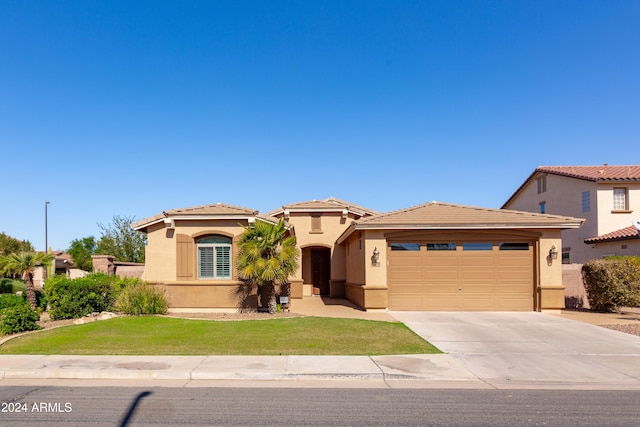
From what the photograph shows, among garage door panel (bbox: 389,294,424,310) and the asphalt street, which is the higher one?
the asphalt street

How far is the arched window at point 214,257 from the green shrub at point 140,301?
5.85 feet

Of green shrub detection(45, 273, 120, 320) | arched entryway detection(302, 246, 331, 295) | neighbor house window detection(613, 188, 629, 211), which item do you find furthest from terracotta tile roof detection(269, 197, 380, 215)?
neighbor house window detection(613, 188, 629, 211)

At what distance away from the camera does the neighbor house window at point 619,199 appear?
976 inches

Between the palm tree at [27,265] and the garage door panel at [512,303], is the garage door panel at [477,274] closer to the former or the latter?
the garage door panel at [512,303]

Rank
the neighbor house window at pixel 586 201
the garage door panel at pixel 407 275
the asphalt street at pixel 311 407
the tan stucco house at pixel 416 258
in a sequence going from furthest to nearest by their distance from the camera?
the neighbor house window at pixel 586 201 → the garage door panel at pixel 407 275 → the tan stucco house at pixel 416 258 → the asphalt street at pixel 311 407

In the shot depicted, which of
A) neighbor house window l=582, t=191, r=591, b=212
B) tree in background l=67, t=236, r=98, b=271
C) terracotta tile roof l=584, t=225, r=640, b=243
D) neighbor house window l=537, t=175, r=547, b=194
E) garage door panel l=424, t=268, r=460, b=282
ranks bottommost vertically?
tree in background l=67, t=236, r=98, b=271

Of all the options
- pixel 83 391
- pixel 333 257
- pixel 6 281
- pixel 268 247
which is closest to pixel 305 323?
pixel 268 247

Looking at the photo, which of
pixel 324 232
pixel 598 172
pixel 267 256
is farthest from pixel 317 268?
pixel 598 172

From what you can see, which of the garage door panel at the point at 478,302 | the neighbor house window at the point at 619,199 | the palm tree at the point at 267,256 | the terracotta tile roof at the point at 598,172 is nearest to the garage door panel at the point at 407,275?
A: the garage door panel at the point at 478,302

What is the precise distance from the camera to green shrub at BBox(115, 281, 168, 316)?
48.9 ft

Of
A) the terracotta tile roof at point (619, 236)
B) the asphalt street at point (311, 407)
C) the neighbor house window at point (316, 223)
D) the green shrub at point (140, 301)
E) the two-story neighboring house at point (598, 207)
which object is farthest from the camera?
the neighbor house window at point (316, 223)

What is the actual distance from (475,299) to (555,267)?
3141 millimetres

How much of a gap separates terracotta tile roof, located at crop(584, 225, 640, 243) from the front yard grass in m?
14.9

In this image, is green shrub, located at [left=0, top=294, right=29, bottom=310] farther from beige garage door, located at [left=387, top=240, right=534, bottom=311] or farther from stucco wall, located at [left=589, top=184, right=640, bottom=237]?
stucco wall, located at [left=589, top=184, right=640, bottom=237]
